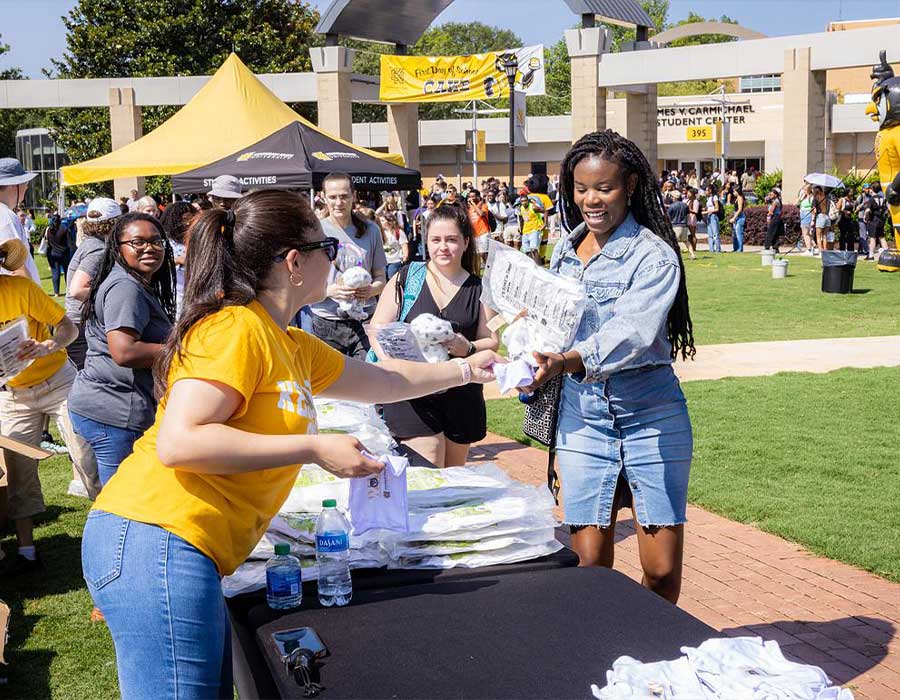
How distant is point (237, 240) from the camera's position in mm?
2514

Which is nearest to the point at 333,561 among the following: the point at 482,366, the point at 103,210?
the point at 482,366

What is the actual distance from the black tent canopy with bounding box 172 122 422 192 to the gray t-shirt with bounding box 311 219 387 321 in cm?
534

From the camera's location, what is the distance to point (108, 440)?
189 inches

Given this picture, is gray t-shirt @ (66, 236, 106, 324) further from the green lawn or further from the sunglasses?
the green lawn

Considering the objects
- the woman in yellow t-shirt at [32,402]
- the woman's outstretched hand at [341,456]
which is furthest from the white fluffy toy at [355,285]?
the woman's outstretched hand at [341,456]

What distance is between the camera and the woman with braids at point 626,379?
344 centimetres

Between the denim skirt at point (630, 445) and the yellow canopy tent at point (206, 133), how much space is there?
12729 millimetres

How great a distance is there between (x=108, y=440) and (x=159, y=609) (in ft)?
8.79

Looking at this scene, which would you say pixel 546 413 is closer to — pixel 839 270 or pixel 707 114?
pixel 839 270

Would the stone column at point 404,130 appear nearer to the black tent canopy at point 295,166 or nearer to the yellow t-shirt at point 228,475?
the black tent canopy at point 295,166

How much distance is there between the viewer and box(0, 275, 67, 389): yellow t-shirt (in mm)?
5613

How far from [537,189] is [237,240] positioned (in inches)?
758

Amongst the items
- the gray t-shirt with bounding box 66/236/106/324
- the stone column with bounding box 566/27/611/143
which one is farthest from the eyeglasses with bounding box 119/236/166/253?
the stone column with bounding box 566/27/611/143

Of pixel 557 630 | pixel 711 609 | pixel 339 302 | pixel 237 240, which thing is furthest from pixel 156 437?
pixel 339 302
